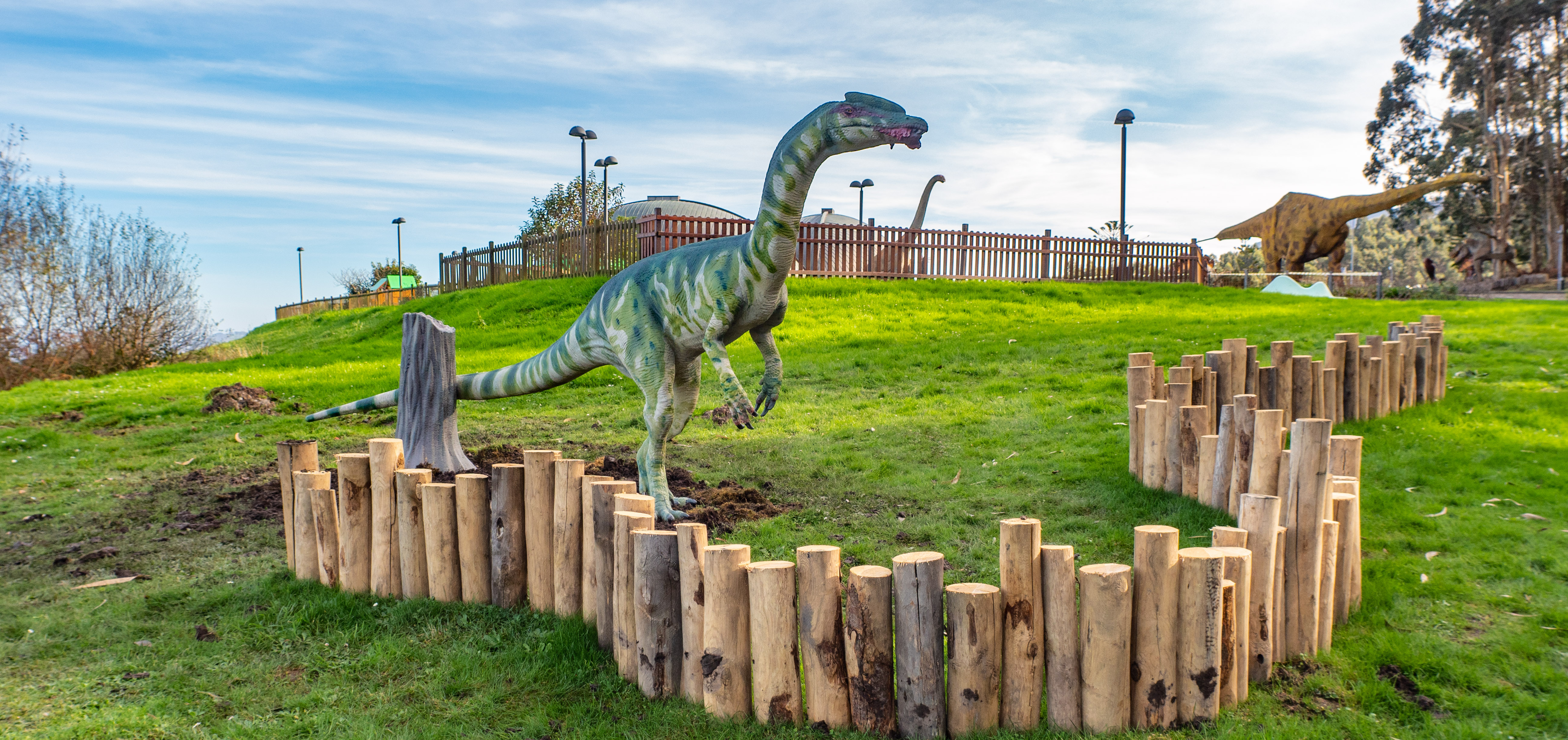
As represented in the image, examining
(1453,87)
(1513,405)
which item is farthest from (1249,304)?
(1453,87)

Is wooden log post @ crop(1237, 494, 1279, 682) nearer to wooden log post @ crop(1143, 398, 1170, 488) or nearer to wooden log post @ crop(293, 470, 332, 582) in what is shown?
wooden log post @ crop(1143, 398, 1170, 488)

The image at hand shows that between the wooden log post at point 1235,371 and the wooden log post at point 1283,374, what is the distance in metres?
0.34

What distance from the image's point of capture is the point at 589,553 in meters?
3.72

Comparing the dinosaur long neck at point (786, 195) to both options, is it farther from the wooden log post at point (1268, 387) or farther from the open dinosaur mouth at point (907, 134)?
the wooden log post at point (1268, 387)

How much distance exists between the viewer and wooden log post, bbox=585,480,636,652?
11.8 ft

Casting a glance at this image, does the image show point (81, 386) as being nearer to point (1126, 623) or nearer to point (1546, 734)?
point (1126, 623)

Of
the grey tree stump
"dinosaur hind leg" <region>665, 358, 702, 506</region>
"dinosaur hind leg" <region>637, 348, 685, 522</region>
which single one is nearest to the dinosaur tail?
the grey tree stump

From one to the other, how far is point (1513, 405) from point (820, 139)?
778cm

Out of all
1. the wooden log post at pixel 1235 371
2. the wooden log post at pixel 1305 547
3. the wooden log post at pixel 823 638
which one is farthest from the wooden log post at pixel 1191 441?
the wooden log post at pixel 823 638

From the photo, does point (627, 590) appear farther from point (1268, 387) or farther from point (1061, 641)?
point (1268, 387)

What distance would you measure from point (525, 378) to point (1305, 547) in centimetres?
428

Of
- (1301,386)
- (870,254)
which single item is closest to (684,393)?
(1301,386)

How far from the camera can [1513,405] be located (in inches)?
306

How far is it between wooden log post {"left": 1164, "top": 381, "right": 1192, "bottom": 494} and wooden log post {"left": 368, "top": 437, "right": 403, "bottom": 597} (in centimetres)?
469
